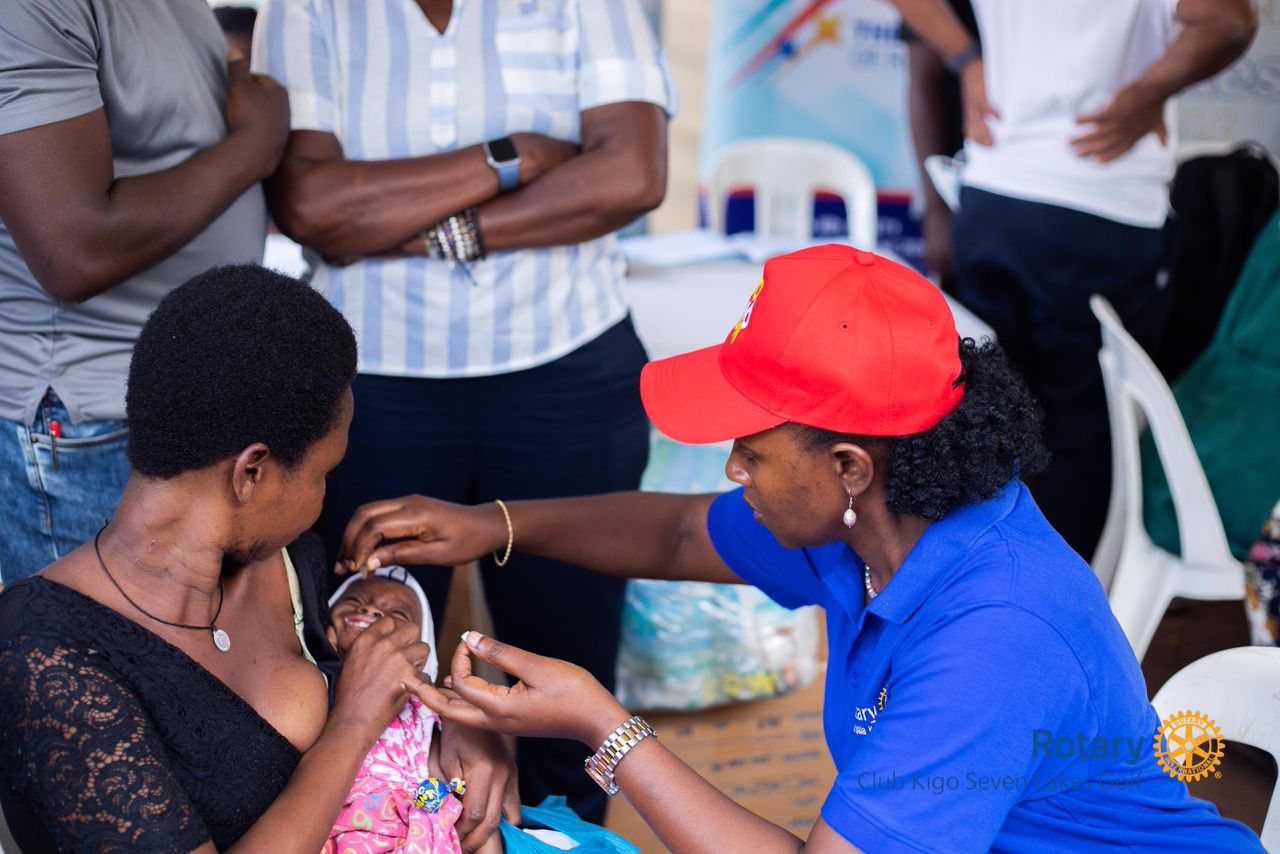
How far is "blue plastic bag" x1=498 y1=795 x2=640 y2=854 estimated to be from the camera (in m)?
1.59

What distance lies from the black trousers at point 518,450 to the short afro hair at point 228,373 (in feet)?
2.62

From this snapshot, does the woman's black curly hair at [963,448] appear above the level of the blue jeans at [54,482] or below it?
above

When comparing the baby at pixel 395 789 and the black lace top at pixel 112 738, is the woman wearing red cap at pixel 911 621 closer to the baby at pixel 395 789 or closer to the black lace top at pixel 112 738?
the baby at pixel 395 789

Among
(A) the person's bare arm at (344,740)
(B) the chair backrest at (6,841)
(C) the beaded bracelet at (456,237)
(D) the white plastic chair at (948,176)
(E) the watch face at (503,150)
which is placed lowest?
(D) the white plastic chair at (948,176)

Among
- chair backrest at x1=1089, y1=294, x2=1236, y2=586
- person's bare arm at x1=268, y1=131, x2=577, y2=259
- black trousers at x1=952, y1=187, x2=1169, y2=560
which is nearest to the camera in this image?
person's bare arm at x1=268, y1=131, x2=577, y2=259

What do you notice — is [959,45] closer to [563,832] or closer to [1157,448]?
[1157,448]

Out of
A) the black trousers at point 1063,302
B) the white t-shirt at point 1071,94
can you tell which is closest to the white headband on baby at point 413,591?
the black trousers at point 1063,302

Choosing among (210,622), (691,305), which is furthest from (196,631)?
(691,305)

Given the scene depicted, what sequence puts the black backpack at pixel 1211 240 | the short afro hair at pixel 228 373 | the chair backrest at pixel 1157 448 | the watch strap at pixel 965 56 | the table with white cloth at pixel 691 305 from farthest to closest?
1. the black backpack at pixel 1211 240
2. the watch strap at pixel 965 56
3. the table with white cloth at pixel 691 305
4. the chair backrest at pixel 1157 448
5. the short afro hair at pixel 228 373

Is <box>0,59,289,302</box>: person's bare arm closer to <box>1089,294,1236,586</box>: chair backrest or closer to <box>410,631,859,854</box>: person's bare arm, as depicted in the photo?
<box>410,631,859,854</box>: person's bare arm

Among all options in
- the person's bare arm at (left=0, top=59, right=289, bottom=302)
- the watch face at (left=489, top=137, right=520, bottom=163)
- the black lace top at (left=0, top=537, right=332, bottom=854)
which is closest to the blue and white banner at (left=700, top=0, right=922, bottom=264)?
the watch face at (left=489, top=137, right=520, bottom=163)

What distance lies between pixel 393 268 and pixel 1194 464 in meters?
2.02

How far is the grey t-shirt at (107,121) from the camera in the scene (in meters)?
1.59

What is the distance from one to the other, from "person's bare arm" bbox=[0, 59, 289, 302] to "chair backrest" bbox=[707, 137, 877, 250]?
3.33 metres
